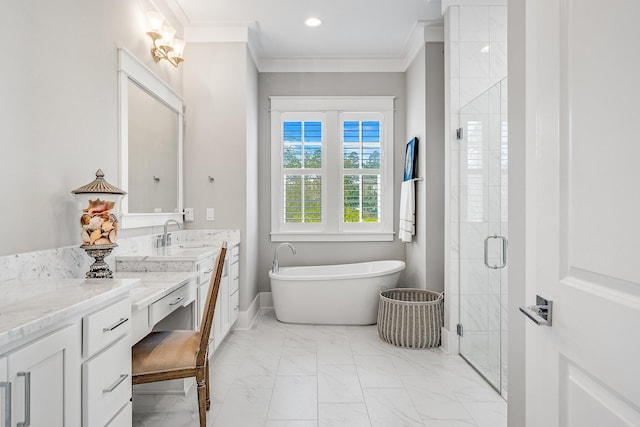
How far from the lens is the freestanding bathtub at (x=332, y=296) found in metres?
3.59

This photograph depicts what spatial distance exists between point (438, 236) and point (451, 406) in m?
1.63

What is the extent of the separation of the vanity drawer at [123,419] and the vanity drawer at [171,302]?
1.41ft

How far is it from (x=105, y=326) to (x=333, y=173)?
11.0 ft

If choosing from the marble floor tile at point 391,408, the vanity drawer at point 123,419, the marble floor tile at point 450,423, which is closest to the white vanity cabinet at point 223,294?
the vanity drawer at point 123,419

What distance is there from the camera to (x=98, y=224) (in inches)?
70.7

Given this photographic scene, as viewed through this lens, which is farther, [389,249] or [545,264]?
[389,249]

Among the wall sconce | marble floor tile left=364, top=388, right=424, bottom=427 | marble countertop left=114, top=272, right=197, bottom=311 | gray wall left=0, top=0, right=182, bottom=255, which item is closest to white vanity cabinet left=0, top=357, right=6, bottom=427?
marble countertop left=114, top=272, right=197, bottom=311

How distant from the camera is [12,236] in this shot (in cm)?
148

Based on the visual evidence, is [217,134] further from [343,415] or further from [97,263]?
[343,415]

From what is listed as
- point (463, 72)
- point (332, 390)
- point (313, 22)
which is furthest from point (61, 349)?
point (313, 22)

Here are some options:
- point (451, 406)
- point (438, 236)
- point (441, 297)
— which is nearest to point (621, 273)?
point (451, 406)

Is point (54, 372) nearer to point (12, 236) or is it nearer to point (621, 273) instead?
point (12, 236)

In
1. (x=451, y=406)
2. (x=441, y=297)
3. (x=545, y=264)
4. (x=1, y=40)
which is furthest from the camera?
(x=441, y=297)

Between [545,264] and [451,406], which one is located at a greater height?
[545,264]
